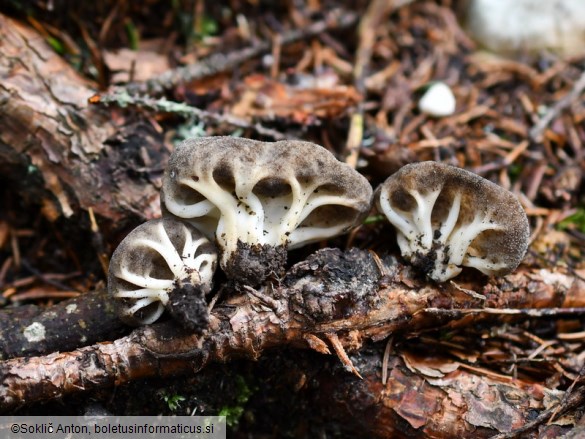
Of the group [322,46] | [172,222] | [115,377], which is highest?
[322,46]

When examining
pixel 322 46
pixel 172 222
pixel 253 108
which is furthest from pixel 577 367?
pixel 322 46

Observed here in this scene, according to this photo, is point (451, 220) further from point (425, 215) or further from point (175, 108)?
point (175, 108)

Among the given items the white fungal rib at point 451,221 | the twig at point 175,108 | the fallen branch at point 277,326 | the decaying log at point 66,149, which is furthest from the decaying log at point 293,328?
the twig at point 175,108

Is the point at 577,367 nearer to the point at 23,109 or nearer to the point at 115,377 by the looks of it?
the point at 115,377

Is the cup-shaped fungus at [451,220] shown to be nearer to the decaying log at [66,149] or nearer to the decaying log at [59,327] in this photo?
the decaying log at [66,149]

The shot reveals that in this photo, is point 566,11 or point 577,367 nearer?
point 577,367

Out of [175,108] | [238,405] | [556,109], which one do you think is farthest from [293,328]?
[556,109]
